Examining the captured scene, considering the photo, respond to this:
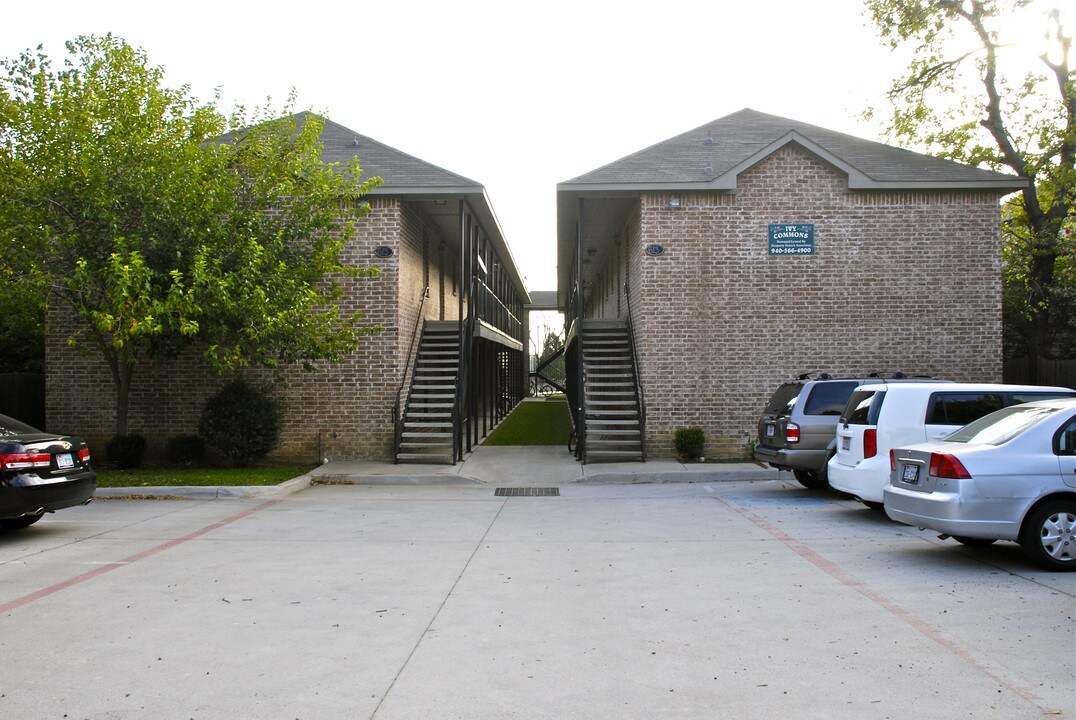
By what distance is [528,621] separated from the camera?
5.70m

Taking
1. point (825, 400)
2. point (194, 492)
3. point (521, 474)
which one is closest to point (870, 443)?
point (825, 400)

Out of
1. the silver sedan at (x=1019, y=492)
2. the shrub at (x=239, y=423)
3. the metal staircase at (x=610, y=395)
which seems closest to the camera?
the silver sedan at (x=1019, y=492)

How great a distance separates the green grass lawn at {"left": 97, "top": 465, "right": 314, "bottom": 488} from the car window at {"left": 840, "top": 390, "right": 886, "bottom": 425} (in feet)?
27.6

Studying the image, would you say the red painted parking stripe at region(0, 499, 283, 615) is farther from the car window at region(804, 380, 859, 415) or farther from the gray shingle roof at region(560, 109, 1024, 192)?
the gray shingle roof at region(560, 109, 1024, 192)

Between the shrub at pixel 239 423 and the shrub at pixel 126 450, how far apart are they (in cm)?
131

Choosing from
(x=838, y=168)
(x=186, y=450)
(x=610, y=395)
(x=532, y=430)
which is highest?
(x=838, y=168)

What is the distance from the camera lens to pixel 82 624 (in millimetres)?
5672

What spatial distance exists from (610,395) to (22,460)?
33.9 feet

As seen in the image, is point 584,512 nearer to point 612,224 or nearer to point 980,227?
point 980,227

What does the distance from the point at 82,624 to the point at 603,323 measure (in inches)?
560

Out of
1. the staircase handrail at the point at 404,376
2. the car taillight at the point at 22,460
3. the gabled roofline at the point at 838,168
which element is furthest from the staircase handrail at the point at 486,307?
the car taillight at the point at 22,460

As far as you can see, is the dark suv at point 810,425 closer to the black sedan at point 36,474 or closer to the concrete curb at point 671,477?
the concrete curb at point 671,477

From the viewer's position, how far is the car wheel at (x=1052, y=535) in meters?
6.91

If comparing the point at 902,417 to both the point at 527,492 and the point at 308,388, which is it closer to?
the point at 527,492
